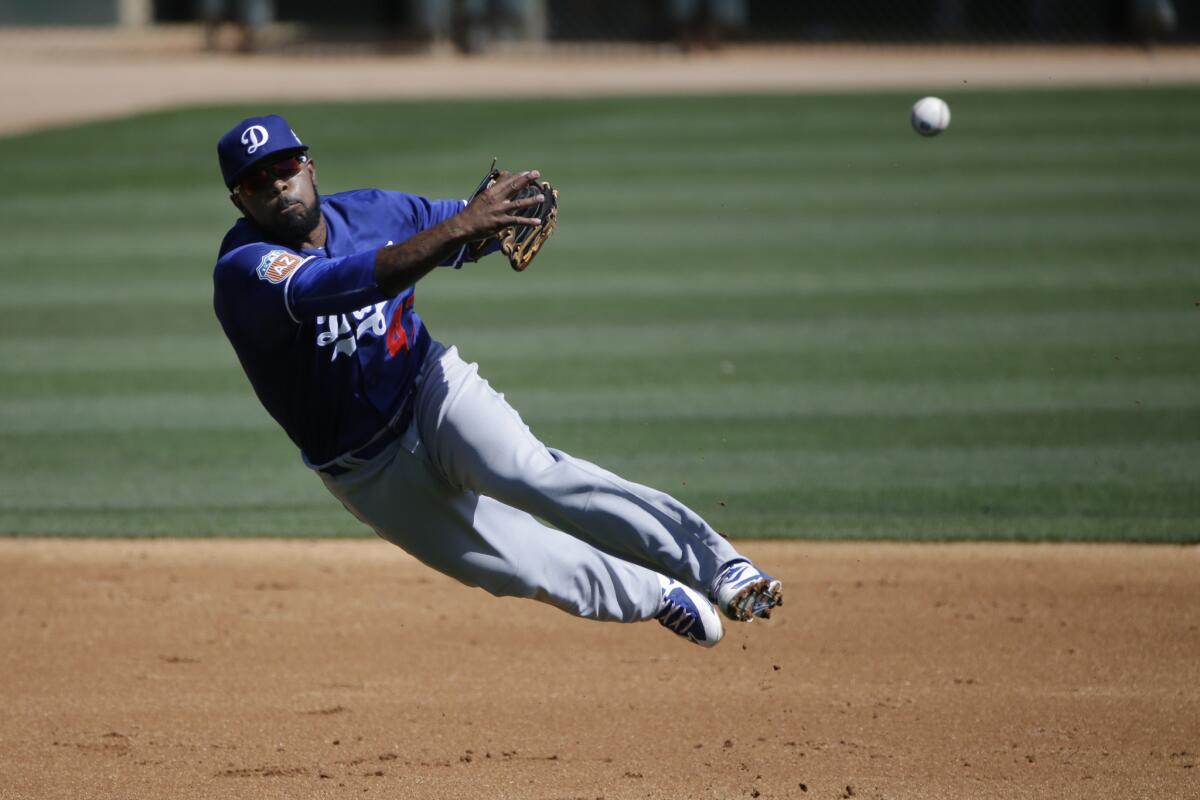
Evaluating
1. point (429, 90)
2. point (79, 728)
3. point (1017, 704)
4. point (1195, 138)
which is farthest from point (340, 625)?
point (429, 90)

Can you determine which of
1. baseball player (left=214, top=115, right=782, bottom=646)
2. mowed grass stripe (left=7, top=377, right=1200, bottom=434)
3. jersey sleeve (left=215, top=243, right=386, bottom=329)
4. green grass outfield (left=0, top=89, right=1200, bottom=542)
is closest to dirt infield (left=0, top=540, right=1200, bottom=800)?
baseball player (left=214, top=115, right=782, bottom=646)

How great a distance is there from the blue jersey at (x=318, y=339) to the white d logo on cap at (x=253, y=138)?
11.8 inches

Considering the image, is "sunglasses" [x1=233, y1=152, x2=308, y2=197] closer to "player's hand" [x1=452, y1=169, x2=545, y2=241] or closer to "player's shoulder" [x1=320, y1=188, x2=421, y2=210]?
"player's shoulder" [x1=320, y1=188, x2=421, y2=210]

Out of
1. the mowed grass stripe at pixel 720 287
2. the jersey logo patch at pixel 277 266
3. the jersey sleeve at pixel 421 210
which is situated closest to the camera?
the jersey logo patch at pixel 277 266

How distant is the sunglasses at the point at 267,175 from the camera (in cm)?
467

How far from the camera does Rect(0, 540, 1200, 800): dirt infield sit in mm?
4867

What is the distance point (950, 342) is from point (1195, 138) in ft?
28.6

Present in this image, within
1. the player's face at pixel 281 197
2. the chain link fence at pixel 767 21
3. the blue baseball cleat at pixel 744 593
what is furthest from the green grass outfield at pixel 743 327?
the chain link fence at pixel 767 21

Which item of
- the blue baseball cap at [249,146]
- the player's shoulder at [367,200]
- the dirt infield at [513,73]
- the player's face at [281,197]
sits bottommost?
the dirt infield at [513,73]

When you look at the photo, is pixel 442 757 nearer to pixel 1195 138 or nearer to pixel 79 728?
pixel 79 728

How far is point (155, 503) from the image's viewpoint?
7.96m

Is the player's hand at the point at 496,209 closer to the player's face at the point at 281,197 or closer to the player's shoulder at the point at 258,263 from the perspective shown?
the player's shoulder at the point at 258,263

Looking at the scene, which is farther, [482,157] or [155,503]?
[482,157]

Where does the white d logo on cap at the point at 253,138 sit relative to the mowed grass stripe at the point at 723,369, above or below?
above
